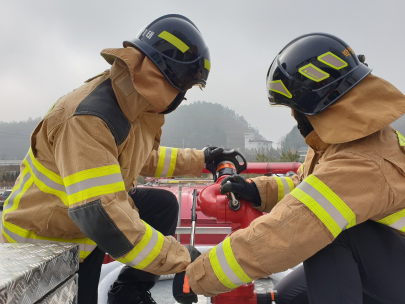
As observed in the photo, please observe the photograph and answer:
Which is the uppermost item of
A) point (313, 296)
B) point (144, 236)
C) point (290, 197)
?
point (290, 197)

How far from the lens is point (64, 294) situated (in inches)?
34.6

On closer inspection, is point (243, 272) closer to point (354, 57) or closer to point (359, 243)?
A: point (359, 243)

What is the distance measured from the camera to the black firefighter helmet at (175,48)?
5.56 ft

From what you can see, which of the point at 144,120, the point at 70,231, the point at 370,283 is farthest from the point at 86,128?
the point at 370,283

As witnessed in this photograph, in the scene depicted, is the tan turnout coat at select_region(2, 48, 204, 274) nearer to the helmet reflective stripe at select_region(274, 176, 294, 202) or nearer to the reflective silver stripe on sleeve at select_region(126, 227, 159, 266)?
the reflective silver stripe on sleeve at select_region(126, 227, 159, 266)

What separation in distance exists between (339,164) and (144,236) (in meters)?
0.94

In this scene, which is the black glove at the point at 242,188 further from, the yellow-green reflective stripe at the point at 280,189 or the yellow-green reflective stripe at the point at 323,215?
the yellow-green reflective stripe at the point at 323,215

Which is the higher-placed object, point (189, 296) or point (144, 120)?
point (144, 120)

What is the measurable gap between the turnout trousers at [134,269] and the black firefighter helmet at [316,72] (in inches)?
46.6

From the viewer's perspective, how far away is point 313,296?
1425 millimetres


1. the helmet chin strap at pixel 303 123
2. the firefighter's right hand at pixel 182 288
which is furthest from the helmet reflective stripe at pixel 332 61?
the firefighter's right hand at pixel 182 288

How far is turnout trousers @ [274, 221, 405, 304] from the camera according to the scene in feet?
4.49

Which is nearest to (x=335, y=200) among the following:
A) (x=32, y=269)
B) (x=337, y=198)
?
(x=337, y=198)

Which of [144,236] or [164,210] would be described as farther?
[164,210]
